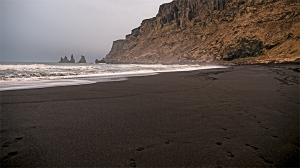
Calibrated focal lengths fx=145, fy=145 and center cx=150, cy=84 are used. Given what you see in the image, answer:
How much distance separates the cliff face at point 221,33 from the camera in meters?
31.0

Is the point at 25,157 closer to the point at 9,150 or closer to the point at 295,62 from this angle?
the point at 9,150

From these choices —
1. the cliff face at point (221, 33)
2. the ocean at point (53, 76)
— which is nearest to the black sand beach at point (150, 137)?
the ocean at point (53, 76)

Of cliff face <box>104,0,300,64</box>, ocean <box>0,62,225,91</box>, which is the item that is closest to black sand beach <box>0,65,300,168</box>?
ocean <box>0,62,225,91</box>

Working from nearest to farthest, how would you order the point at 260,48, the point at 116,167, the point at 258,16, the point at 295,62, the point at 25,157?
1. the point at 116,167
2. the point at 25,157
3. the point at 295,62
4. the point at 260,48
5. the point at 258,16

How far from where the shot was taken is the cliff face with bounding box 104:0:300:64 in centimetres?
3103

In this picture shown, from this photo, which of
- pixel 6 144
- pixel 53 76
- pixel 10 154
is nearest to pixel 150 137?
pixel 10 154

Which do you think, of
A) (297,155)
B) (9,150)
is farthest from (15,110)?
(297,155)

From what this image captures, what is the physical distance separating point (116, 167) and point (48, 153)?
2.59ft

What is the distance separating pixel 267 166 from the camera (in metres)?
1.31

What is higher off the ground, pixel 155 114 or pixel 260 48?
pixel 260 48

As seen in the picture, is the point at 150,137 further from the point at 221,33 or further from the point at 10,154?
the point at 221,33

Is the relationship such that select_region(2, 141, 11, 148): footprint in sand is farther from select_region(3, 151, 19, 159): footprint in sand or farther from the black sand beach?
select_region(3, 151, 19, 159): footprint in sand

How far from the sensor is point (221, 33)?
51.2m

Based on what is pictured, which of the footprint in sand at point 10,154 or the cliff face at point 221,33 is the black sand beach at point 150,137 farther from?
the cliff face at point 221,33
